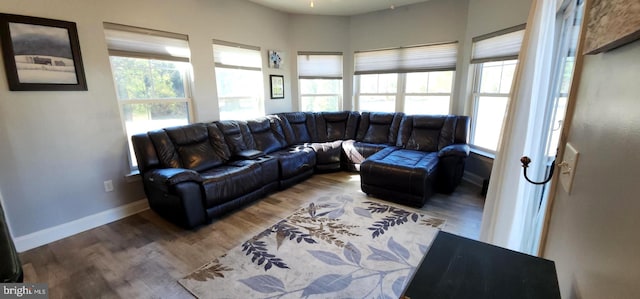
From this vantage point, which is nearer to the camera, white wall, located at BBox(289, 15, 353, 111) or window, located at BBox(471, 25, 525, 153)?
window, located at BBox(471, 25, 525, 153)

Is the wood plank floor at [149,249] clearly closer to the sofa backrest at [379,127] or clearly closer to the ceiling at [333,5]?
the sofa backrest at [379,127]

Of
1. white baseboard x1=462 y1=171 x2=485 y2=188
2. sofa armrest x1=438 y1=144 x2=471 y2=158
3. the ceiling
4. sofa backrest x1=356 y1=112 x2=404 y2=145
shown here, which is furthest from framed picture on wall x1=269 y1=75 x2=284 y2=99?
white baseboard x1=462 y1=171 x2=485 y2=188

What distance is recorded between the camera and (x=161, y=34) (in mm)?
3070

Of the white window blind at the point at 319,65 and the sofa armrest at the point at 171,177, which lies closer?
the sofa armrest at the point at 171,177

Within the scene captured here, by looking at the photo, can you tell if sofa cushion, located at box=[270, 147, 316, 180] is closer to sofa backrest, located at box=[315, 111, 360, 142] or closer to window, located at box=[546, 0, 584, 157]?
sofa backrest, located at box=[315, 111, 360, 142]

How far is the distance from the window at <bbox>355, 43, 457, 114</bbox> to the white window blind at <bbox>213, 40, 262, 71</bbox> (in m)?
1.86

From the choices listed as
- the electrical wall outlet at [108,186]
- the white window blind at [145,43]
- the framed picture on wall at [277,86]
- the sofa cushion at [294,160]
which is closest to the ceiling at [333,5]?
the framed picture on wall at [277,86]

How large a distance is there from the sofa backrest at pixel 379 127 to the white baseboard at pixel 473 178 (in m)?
1.14

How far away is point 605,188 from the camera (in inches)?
24.0

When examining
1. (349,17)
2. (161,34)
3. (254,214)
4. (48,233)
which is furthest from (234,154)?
(349,17)

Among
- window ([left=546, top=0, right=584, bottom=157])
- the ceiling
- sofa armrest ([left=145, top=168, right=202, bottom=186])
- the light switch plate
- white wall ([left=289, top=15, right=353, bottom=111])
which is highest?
the ceiling

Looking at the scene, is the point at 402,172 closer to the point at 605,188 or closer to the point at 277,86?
the point at 605,188

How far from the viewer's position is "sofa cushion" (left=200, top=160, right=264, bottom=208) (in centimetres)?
268

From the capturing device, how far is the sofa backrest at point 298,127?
14.5 ft
